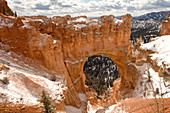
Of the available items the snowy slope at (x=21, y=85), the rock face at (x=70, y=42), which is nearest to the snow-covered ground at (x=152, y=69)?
the rock face at (x=70, y=42)

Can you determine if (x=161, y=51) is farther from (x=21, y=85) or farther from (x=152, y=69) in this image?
(x=21, y=85)

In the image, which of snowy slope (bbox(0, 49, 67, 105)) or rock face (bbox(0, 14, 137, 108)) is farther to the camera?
rock face (bbox(0, 14, 137, 108))

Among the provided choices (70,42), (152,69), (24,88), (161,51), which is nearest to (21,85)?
(24,88)

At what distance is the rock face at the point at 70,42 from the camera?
43.9 ft

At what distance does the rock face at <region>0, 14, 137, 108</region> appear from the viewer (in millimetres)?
13367

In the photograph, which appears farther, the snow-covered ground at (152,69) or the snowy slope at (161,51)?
the snowy slope at (161,51)

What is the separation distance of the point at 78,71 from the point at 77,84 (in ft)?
6.88

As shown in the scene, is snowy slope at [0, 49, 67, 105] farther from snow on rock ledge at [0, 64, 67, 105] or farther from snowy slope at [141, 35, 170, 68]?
snowy slope at [141, 35, 170, 68]

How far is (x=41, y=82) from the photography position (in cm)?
988

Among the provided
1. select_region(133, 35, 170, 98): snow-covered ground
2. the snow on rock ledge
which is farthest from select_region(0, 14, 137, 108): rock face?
the snow on rock ledge

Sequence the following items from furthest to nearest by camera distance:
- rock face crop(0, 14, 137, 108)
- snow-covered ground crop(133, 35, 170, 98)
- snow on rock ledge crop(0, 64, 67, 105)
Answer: snow-covered ground crop(133, 35, 170, 98), rock face crop(0, 14, 137, 108), snow on rock ledge crop(0, 64, 67, 105)

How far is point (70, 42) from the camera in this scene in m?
19.8

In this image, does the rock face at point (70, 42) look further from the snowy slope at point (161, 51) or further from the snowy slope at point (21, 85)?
the snowy slope at point (161, 51)

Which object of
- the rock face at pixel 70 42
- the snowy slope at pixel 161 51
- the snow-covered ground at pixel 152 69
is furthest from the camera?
the snowy slope at pixel 161 51
